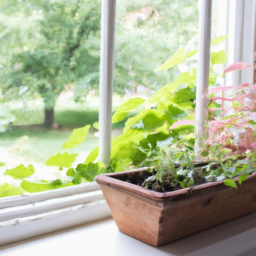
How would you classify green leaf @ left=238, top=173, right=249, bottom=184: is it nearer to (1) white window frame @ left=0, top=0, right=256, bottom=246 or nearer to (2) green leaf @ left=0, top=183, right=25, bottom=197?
(1) white window frame @ left=0, top=0, right=256, bottom=246

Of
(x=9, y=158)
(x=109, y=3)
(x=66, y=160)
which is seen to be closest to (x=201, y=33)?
(x=109, y=3)

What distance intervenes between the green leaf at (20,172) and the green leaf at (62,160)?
53 millimetres

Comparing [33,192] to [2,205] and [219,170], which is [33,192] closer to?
[2,205]

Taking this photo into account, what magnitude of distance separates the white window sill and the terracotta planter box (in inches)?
0.8

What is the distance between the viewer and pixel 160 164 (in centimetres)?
87

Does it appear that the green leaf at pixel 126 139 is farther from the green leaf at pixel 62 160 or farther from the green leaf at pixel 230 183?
the green leaf at pixel 230 183

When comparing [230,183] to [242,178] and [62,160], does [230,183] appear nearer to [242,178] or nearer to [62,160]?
[242,178]

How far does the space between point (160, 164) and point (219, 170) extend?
16 cm

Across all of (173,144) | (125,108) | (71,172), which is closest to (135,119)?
(125,108)

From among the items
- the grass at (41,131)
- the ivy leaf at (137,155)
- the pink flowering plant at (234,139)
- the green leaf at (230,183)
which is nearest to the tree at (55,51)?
the grass at (41,131)

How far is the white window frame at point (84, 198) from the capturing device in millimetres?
820

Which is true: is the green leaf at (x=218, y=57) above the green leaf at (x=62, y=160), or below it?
above

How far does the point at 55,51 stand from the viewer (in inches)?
39.2

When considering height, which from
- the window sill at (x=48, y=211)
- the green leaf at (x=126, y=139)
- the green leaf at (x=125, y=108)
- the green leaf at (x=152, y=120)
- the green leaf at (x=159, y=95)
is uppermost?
the green leaf at (x=159, y=95)
